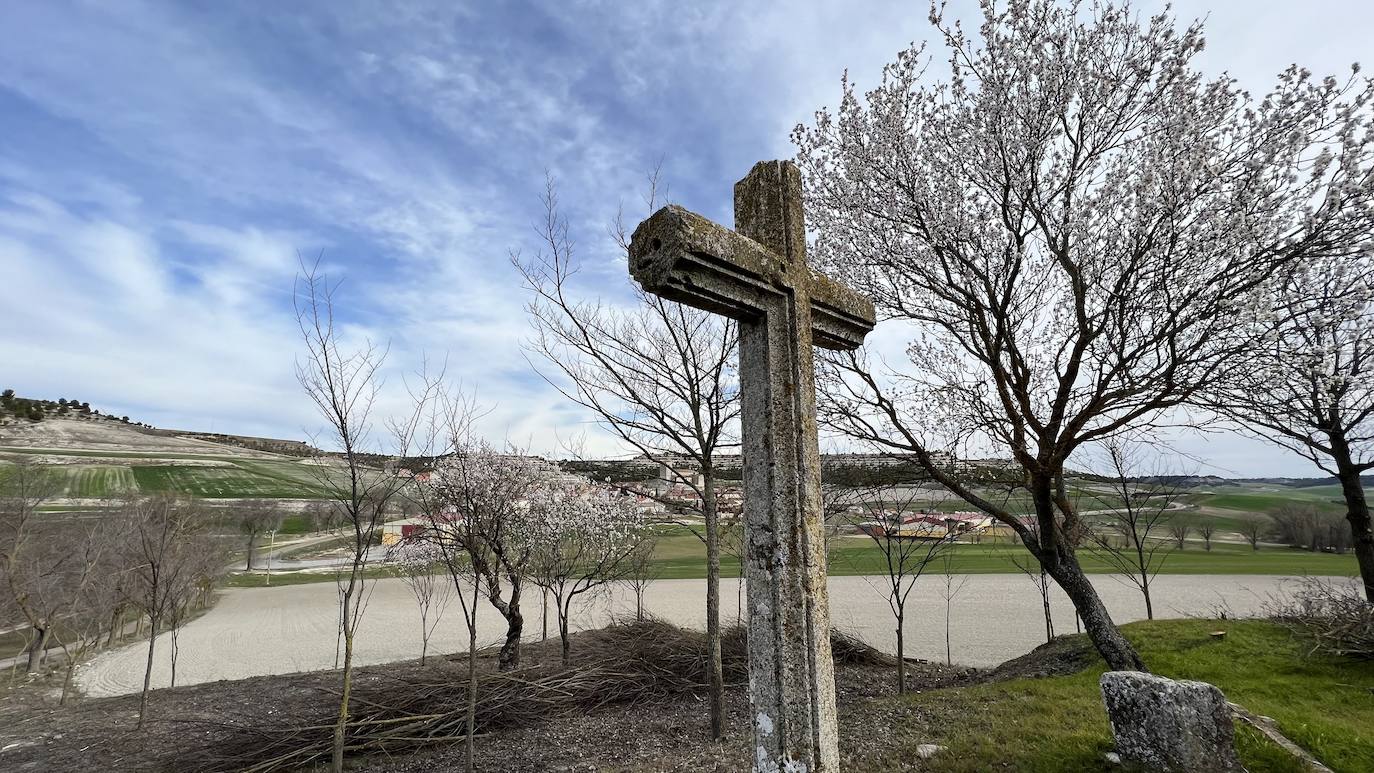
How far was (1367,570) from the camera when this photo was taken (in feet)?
26.8

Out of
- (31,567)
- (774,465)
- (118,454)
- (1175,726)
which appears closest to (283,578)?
(31,567)

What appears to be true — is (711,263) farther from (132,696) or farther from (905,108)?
(132,696)

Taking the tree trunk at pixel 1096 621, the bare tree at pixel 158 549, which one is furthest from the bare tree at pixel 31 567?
the tree trunk at pixel 1096 621

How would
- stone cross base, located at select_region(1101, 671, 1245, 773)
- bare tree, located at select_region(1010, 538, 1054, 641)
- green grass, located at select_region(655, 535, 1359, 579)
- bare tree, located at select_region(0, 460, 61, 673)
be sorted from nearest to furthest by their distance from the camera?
stone cross base, located at select_region(1101, 671, 1245, 773) < bare tree, located at select_region(1010, 538, 1054, 641) < bare tree, located at select_region(0, 460, 61, 673) < green grass, located at select_region(655, 535, 1359, 579)

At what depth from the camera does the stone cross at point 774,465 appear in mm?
1845

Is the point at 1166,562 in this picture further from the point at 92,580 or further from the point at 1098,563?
→ the point at 92,580

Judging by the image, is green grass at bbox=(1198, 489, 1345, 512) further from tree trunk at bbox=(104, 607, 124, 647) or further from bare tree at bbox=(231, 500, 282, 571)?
bare tree at bbox=(231, 500, 282, 571)

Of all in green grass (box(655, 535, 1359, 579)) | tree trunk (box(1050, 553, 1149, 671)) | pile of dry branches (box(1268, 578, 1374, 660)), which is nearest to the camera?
pile of dry branches (box(1268, 578, 1374, 660))

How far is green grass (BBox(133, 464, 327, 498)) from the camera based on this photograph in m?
54.9

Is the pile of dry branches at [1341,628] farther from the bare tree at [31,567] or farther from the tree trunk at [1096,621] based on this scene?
the bare tree at [31,567]

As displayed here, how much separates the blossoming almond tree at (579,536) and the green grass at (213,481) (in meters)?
50.2

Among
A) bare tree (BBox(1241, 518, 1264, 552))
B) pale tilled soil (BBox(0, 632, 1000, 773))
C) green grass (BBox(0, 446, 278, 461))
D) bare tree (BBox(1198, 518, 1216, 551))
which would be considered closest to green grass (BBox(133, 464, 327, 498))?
green grass (BBox(0, 446, 278, 461))

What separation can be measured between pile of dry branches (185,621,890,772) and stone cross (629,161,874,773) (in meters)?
7.62

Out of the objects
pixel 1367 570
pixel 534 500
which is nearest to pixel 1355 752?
pixel 1367 570
